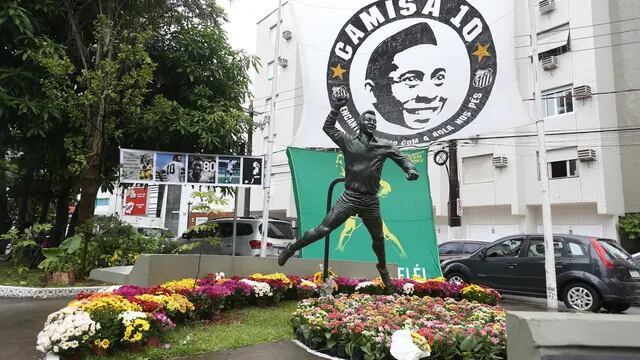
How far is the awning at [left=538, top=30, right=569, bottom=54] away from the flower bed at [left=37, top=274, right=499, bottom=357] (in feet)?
62.5

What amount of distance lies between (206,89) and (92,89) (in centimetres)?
334

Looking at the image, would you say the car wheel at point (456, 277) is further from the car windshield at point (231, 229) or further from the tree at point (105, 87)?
the tree at point (105, 87)

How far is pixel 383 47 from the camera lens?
9.53 m

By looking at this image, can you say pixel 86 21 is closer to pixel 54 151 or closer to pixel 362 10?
pixel 54 151

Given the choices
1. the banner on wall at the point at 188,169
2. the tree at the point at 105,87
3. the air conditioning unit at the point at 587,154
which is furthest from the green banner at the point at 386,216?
the air conditioning unit at the point at 587,154

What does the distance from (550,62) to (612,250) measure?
53.8ft

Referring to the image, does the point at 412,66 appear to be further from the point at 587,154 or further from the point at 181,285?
the point at 587,154

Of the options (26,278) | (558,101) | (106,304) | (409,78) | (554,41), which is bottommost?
(26,278)

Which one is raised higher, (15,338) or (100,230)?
(100,230)

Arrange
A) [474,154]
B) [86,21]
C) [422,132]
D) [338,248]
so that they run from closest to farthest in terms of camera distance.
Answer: [422,132]
[338,248]
[86,21]
[474,154]

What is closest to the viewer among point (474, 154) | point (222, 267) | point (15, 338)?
point (15, 338)

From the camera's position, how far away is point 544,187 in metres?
8.66

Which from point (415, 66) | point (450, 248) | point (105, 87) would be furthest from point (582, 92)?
point (105, 87)

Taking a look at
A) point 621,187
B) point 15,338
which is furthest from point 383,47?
point 621,187
